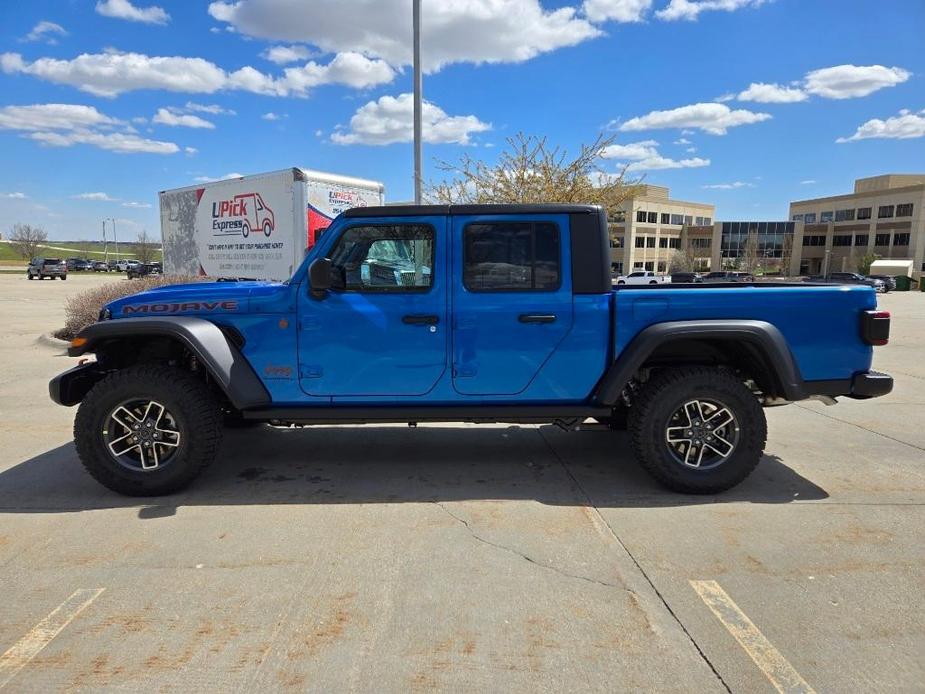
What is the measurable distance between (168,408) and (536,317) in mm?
2573

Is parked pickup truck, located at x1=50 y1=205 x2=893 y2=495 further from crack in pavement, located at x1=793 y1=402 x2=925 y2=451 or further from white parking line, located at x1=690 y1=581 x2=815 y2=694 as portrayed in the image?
crack in pavement, located at x1=793 y1=402 x2=925 y2=451

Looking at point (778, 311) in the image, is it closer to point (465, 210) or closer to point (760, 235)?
point (465, 210)

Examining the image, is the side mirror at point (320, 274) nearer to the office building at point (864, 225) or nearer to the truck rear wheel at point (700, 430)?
A: the truck rear wheel at point (700, 430)

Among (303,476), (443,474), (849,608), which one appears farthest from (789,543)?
(303,476)

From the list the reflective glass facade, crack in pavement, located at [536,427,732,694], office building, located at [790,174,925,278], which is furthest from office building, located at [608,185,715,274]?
crack in pavement, located at [536,427,732,694]

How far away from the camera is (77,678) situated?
2.38 meters

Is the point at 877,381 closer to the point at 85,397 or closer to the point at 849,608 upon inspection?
the point at 849,608

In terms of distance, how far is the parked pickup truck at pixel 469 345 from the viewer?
4117mm

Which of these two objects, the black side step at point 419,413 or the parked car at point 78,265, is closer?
the black side step at point 419,413

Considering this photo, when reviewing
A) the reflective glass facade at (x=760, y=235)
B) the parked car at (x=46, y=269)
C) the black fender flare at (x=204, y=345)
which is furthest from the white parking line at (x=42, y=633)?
the reflective glass facade at (x=760, y=235)

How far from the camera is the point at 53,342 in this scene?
1123 cm

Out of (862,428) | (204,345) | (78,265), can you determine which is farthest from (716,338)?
(78,265)

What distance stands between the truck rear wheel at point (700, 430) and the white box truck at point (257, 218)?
27.3 ft

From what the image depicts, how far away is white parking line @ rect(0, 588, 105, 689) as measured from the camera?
245cm
